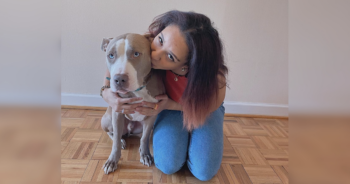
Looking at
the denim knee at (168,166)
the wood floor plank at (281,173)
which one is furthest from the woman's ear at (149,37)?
the wood floor plank at (281,173)

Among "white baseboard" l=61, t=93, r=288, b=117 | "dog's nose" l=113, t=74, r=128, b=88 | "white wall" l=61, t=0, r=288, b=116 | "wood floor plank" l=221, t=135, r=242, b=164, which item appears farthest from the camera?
"white baseboard" l=61, t=93, r=288, b=117

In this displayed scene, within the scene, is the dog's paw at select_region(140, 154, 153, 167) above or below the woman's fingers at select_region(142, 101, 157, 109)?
below

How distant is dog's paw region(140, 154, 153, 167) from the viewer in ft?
4.37

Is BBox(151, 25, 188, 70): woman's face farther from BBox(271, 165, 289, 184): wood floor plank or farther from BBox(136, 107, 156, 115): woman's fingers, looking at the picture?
BBox(271, 165, 289, 184): wood floor plank

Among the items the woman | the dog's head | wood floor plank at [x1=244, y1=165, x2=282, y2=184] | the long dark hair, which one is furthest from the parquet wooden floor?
the dog's head

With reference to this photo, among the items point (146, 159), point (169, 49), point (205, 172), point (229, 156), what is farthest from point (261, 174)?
point (169, 49)

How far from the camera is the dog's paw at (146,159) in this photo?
1.33m

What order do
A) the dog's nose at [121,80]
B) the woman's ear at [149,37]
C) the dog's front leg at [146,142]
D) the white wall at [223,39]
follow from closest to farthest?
the dog's nose at [121,80], the woman's ear at [149,37], the dog's front leg at [146,142], the white wall at [223,39]

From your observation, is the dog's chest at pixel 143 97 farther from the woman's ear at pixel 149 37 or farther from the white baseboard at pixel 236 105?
the white baseboard at pixel 236 105

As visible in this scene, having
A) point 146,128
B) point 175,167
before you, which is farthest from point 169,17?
point 175,167

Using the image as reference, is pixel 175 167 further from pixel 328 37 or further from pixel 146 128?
pixel 328 37

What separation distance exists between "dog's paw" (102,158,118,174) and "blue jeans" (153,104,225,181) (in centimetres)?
20

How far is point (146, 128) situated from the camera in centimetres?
133

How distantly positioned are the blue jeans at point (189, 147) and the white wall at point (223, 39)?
794 millimetres
